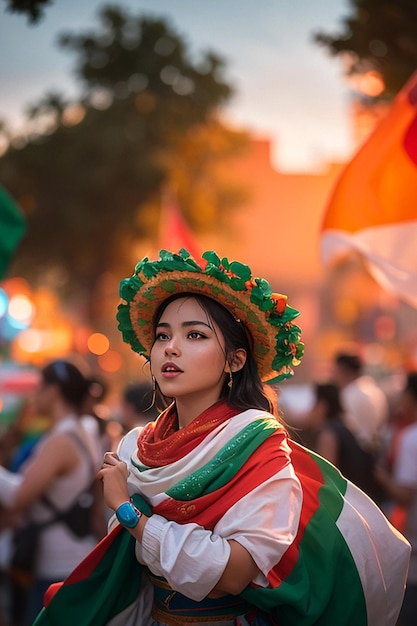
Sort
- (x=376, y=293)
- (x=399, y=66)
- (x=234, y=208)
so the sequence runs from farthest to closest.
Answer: (x=376, y=293) → (x=234, y=208) → (x=399, y=66)

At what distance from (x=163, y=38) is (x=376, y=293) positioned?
24.7m

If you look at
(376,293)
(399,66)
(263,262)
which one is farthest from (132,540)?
(263,262)

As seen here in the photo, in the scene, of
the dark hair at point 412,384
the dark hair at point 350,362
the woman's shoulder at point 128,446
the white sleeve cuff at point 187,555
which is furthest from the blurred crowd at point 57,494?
the dark hair at point 350,362

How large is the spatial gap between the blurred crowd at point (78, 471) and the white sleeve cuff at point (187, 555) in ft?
4.56

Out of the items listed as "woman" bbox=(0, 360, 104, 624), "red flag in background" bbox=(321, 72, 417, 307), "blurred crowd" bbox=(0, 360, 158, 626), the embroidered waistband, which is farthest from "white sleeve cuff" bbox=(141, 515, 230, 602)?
"red flag in background" bbox=(321, 72, 417, 307)

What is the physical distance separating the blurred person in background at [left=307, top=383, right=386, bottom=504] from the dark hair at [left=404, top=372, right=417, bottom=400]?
49 cm

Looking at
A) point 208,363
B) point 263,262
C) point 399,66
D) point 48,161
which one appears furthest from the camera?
point 263,262

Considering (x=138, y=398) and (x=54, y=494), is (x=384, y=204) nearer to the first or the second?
(x=54, y=494)

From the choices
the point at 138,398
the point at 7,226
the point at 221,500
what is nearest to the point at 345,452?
the point at 138,398

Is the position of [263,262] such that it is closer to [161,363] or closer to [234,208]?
[234,208]

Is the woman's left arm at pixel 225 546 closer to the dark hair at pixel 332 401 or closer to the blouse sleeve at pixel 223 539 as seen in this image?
the blouse sleeve at pixel 223 539

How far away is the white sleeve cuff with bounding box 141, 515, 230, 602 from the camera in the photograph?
9.12ft

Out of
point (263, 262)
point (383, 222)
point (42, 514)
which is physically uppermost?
point (263, 262)

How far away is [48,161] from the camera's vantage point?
31984 mm
